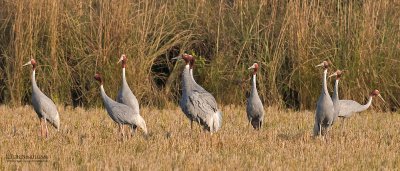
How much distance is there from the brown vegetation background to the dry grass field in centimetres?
174

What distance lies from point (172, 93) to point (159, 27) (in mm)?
1043

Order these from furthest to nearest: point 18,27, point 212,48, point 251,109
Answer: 1. point 212,48
2. point 18,27
3. point 251,109

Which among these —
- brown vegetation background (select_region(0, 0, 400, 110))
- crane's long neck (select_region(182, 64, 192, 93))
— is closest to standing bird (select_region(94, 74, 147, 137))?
crane's long neck (select_region(182, 64, 192, 93))

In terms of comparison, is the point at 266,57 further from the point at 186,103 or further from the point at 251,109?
the point at 186,103

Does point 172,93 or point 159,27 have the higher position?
point 159,27

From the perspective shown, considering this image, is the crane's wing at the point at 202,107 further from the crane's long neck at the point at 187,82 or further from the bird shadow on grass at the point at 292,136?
the bird shadow on grass at the point at 292,136

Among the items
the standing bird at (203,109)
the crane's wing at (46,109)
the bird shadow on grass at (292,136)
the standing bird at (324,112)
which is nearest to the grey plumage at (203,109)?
the standing bird at (203,109)

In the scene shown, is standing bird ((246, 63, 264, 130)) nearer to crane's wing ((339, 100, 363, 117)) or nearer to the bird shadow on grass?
the bird shadow on grass

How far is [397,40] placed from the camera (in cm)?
1339

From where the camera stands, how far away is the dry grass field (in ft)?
25.6

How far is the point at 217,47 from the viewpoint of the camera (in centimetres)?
1369

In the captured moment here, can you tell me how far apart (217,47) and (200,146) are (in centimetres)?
508

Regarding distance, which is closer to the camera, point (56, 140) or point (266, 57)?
point (56, 140)

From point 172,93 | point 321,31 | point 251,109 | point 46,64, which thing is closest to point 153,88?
point 172,93
